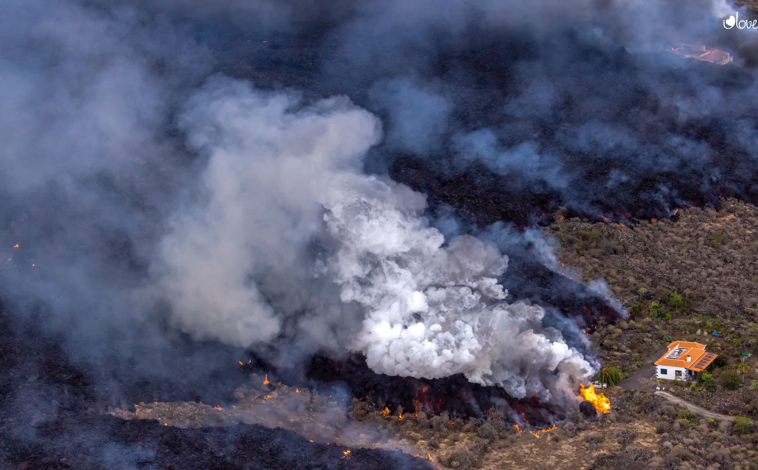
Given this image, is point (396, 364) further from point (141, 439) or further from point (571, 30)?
point (571, 30)

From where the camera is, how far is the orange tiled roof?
1241 inches

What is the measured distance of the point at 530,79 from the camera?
177 feet

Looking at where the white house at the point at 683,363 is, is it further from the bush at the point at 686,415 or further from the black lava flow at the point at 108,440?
the black lava flow at the point at 108,440

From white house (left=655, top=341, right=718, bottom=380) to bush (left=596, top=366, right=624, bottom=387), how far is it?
1481 millimetres

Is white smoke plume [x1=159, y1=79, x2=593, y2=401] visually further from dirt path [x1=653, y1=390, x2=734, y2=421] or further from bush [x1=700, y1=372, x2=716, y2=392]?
bush [x1=700, y1=372, x2=716, y2=392]

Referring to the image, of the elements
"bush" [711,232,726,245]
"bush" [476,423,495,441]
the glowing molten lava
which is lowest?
"bush" [476,423,495,441]

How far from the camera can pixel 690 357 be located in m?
32.1

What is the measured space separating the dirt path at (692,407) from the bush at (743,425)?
530mm

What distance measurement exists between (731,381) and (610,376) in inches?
160

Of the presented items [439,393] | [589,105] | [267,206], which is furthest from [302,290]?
[589,105]

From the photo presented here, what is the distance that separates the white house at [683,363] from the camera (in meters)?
31.5

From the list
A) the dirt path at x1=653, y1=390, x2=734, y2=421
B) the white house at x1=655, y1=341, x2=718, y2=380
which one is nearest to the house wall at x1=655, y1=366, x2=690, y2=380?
the white house at x1=655, y1=341, x2=718, y2=380

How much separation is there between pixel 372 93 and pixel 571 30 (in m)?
17.8

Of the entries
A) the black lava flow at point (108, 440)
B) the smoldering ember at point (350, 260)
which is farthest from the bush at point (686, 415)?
the black lava flow at point (108, 440)
